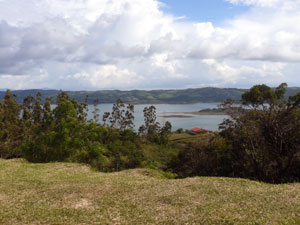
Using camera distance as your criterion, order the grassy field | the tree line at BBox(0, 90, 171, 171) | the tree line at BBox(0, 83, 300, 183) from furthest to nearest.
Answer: the tree line at BBox(0, 90, 171, 171) → the tree line at BBox(0, 83, 300, 183) → the grassy field

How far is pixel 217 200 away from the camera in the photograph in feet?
46.5

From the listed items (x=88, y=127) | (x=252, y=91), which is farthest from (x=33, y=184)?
(x=252, y=91)

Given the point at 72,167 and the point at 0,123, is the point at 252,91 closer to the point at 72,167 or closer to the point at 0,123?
the point at 72,167

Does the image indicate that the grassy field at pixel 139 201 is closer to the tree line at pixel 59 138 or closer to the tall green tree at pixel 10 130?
the tree line at pixel 59 138

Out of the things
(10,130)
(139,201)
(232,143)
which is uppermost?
(139,201)

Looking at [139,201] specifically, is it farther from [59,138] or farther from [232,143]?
[232,143]

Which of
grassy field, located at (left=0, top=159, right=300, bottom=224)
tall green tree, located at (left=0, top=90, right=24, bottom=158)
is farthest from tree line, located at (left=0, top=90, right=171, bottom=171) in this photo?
grassy field, located at (left=0, top=159, right=300, bottom=224)

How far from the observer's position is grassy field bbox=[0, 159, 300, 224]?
11.8m

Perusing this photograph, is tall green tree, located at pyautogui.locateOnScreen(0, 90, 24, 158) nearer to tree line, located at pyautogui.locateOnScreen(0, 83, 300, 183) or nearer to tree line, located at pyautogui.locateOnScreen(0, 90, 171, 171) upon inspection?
tree line, located at pyautogui.locateOnScreen(0, 90, 171, 171)

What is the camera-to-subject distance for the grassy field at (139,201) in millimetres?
11758

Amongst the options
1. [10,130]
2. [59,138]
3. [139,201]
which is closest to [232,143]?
[139,201]

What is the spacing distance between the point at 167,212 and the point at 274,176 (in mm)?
18393

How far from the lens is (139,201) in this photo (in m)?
14.4

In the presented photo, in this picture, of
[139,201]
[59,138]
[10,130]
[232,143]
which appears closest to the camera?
[139,201]
